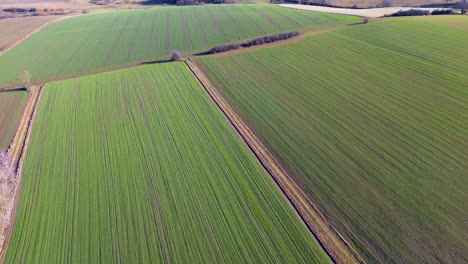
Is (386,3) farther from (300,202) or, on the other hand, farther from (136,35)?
(300,202)

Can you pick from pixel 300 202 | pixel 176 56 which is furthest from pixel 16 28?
pixel 300 202

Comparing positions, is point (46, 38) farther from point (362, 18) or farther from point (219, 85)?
point (362, 18)

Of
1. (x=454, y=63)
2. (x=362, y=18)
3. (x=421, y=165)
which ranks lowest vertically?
(x=421, y=165)

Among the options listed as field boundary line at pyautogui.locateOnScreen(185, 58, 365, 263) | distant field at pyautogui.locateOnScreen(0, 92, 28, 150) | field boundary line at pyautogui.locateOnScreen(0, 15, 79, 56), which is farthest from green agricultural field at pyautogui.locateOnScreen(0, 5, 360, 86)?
field boundary line at pyautogui.locateOnScreen(185, 58, 365, 263)

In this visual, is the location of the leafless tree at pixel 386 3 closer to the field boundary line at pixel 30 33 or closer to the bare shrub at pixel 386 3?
the bare shrub at pixel 386 3

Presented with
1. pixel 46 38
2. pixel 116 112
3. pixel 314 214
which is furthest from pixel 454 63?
pixel 46 38

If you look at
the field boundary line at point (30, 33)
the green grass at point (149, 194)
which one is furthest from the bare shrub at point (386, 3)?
the field boundary line at point (30, 33)

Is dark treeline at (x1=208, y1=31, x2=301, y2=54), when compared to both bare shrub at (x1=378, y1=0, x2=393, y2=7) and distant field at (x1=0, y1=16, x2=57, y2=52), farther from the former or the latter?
distant field at (x1=0, y1=16, x2=57, y2=52)
